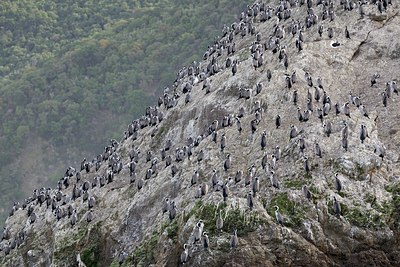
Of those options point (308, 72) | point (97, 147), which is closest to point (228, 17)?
point (97, 147)

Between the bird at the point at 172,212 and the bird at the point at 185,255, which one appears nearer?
the bird at the point at 185,255

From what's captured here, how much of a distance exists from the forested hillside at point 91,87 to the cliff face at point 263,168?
257ft

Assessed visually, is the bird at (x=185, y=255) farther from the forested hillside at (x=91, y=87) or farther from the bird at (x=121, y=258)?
the forested hillside at (x=91, y=87)

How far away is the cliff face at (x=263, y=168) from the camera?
120 ft

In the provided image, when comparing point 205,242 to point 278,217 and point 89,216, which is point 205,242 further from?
point 89,216

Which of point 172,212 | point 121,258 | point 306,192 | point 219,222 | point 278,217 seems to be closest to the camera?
point 278,217

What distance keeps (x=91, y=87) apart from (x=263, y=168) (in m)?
105

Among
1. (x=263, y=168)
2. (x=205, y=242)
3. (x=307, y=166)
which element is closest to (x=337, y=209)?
(x=307, y=166)

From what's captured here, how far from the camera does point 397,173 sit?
127 feet

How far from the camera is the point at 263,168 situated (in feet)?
128

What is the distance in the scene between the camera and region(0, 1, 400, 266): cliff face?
36656mm

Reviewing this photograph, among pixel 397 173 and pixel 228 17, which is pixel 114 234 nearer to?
pixel 397 173

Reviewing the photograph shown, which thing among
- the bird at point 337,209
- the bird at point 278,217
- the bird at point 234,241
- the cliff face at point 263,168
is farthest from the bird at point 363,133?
the bird at point 234,241

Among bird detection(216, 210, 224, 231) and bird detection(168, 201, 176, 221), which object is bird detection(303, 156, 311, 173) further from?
bird detection(168, 201, 176, 221)
